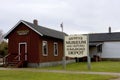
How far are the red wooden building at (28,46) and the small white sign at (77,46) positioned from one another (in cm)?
490

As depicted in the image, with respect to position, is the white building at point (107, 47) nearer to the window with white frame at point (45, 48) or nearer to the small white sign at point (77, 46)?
the window with white frame at point (45, 48)

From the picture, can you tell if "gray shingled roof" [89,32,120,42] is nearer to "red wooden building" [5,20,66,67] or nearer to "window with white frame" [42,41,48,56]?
"red wooden building" [5,20,66,67]

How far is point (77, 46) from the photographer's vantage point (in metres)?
32.0

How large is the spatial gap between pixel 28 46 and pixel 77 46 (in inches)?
294

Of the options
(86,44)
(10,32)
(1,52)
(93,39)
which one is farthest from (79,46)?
(1,52)

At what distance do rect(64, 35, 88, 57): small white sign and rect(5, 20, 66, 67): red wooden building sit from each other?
490 cm

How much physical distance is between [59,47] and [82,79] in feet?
73.4

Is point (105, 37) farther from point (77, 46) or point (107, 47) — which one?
point (77, 46)

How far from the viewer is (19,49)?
37.7 metres

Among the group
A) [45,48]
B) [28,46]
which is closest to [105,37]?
[45,48]

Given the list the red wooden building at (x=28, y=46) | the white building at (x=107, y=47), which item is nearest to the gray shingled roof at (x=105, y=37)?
the white building at (x=107, y=47)

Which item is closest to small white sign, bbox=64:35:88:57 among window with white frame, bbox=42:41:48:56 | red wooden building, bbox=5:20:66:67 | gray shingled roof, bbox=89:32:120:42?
red wooden building, bbox=5:20:66:67

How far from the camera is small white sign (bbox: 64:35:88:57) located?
3188cm

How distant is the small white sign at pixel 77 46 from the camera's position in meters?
31.9
